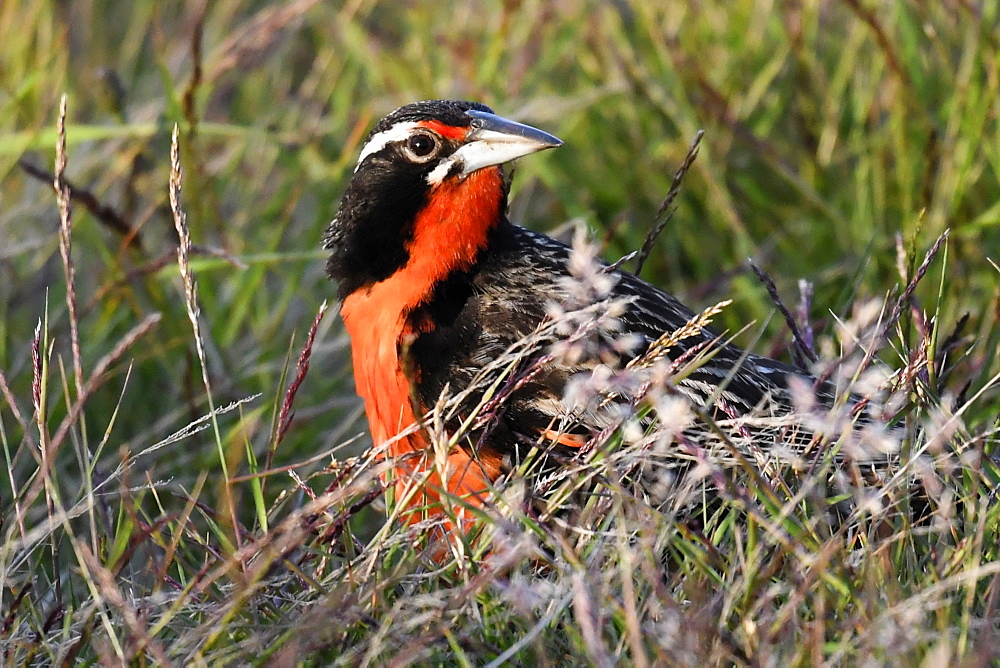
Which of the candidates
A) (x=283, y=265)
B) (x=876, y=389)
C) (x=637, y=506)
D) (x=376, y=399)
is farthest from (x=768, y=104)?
(x=637, y=506)

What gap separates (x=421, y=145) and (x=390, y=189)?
137mm

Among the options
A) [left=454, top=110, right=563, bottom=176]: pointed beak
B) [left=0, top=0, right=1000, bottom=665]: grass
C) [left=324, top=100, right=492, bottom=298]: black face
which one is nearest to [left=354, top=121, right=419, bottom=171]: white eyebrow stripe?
[left=324, top=100, right=492, bottom=298]: black face

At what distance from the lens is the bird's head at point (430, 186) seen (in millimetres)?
3324

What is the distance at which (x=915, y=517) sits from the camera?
2922 millimetres

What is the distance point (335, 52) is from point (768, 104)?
2032mm

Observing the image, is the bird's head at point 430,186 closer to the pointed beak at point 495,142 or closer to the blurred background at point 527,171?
the pointed beak at point 495,142

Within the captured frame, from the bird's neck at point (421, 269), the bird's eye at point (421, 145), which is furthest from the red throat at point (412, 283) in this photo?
the bird's eye at point (421, 145)

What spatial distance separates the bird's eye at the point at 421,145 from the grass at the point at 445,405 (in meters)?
0.52

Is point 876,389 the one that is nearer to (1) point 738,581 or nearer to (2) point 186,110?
(1) point 738,581

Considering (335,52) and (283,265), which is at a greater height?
(335,52)

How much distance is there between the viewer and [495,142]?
10.9 feet

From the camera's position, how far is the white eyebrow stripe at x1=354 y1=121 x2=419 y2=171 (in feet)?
11.3

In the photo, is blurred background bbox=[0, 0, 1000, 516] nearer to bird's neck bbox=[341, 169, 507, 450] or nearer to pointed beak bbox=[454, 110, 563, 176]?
bird's neck bbox=[341, 169, 507, 450]

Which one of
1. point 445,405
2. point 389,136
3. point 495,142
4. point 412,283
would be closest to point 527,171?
point 389,136
